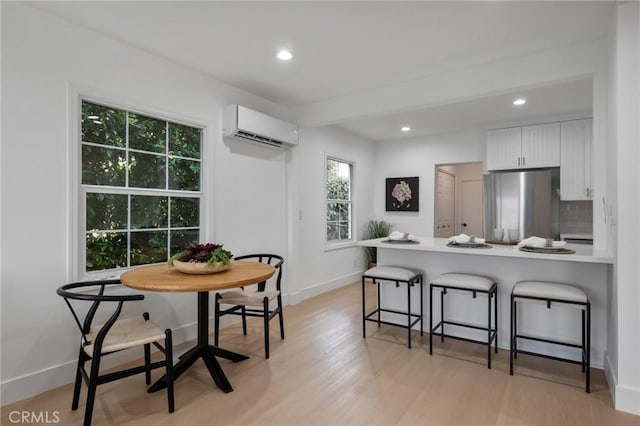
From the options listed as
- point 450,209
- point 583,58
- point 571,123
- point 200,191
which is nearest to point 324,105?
point 200,191

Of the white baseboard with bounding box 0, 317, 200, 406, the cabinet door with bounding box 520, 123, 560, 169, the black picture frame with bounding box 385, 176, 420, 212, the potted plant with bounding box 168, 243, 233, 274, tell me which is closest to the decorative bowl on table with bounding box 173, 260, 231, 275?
the potted plant with bounding box 168, 243, 233, 274

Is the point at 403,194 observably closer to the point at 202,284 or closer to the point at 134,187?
the point at 134,187

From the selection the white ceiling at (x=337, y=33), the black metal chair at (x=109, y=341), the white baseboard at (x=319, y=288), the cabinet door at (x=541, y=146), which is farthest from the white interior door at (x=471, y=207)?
the black metal chair at (x=109, y=341)

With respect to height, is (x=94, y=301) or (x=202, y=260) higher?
(x=202, y=260)

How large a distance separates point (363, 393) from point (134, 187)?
245 cm

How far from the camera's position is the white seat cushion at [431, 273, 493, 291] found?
9.21 feet

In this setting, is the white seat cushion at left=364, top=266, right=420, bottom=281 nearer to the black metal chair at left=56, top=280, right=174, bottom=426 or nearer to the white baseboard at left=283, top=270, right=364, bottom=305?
the white baseboard at left=283, top=270, right=364, bottom=305

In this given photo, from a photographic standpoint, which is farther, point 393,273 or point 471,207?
point 471,207

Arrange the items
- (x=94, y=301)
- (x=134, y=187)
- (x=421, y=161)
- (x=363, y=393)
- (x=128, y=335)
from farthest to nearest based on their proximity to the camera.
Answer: (x=421, y=161), (x=134, y=187), (x=363, y=393), (x=128, y=335), (x=94, y=301)

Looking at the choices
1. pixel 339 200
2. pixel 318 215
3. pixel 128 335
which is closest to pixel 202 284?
pixel 128 335

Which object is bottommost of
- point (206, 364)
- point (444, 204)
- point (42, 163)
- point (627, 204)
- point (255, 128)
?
point (206, 364)

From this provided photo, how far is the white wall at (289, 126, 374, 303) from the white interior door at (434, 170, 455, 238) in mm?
1431

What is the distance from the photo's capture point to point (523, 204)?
4688 millimetres

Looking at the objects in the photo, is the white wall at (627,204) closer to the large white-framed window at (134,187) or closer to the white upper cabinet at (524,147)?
the white upper cabinet at (524,147)
